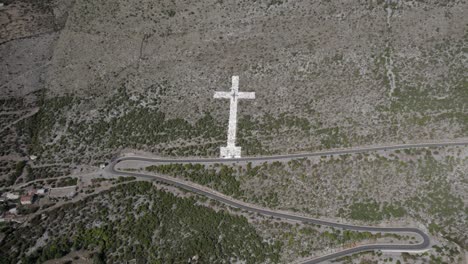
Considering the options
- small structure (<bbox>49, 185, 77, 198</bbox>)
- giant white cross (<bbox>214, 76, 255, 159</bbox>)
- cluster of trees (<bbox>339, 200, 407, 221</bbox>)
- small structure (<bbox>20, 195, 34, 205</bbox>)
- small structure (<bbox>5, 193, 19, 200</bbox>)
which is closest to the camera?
cluster of trees (<bbox>339, 200, 407, 221</bbox>)

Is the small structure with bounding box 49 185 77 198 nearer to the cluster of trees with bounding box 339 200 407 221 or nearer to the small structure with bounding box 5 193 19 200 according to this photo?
the small structure with bounding box 5 193 19 200

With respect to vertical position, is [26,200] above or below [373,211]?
below

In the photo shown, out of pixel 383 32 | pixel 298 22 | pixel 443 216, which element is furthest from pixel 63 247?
pixel 383 32

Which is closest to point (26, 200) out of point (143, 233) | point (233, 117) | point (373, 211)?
point (143, 233)

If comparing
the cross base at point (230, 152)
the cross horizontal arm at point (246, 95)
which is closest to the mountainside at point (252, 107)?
the cross horizontal arm at point (246, 95)

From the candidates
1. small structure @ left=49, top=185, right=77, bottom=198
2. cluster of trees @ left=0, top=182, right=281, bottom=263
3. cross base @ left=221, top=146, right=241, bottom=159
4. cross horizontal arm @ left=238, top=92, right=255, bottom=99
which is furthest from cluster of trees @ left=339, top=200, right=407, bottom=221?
small structure @ left=49, top=185, right=77, bottom=198

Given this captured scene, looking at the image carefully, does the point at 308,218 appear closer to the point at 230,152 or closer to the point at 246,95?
the point at 230,152

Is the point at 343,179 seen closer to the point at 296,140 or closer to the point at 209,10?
the point at 296,140
